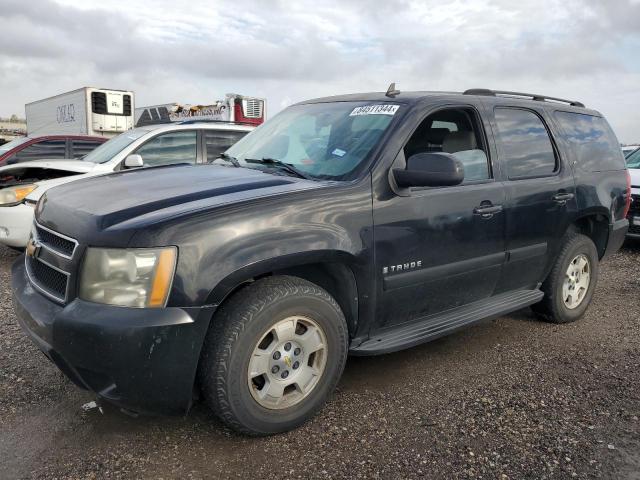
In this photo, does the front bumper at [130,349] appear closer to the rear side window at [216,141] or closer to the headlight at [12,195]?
the headlight at [12,195]

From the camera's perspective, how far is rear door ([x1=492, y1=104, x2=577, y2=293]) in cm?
379

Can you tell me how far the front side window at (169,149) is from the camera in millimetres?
6953

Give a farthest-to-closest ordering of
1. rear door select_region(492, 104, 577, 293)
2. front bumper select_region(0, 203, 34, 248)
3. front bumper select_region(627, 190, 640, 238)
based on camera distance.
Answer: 1. front bumper select_region(627, 190, 640, 238)
2. front bumper select_region(0, 203, 34, 248)
3. rear door select_region(492, 104, 577, 293)

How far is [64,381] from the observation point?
341 centimetres

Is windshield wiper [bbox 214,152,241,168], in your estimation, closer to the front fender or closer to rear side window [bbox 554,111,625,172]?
the front fender

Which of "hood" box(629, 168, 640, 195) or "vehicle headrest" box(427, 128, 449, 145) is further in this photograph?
"hood" box(629, 168, 640, 195)

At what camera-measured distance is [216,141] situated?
7.54m

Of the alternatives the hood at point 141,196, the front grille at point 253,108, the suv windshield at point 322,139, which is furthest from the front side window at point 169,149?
the front grille at point 253,108

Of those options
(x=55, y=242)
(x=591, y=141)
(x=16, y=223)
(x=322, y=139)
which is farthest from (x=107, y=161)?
(x=591, y=141)

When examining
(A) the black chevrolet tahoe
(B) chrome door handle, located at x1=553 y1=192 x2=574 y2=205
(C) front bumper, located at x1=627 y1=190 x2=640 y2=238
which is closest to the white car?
(A) the black chevrolet tahoe

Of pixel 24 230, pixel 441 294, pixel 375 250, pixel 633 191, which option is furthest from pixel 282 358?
pixel 633 191

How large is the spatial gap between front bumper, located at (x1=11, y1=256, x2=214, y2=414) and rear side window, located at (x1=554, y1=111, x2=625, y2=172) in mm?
3417

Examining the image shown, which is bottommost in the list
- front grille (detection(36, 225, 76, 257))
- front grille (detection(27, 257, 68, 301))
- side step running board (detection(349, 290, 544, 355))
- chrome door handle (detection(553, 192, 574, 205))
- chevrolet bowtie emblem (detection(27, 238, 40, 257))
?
side step running board (detection(349, 290, 544, 355))

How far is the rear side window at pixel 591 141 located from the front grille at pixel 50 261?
3.72m
